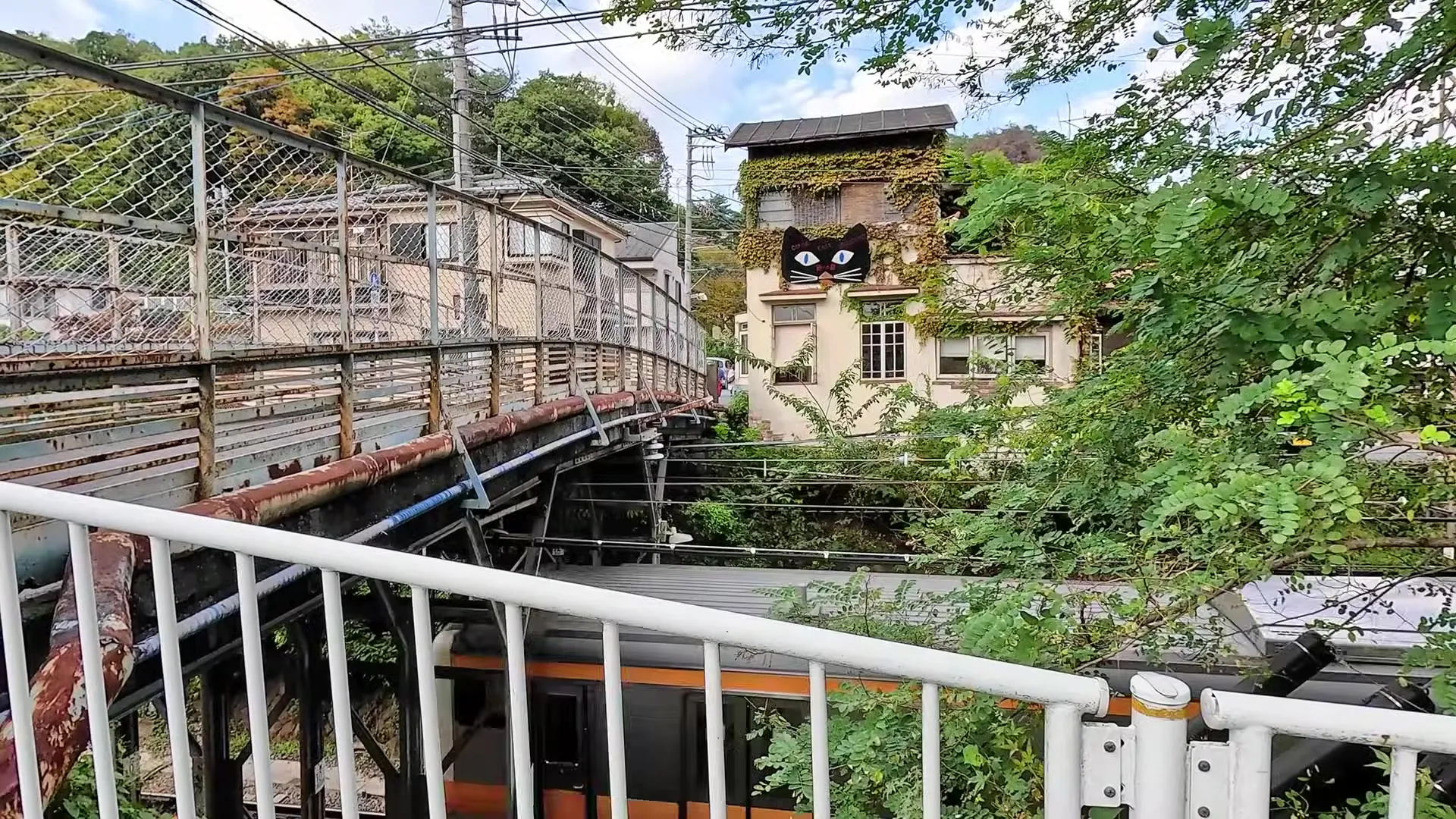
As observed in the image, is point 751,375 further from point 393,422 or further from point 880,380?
point 393,422

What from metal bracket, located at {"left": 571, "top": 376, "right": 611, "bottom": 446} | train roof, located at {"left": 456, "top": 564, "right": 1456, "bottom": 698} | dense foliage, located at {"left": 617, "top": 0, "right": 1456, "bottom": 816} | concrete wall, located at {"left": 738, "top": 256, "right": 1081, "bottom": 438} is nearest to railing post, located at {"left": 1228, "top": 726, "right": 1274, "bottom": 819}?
dense foliage, located at {"left": 617, "top": 0, "right": 1456, "bottom": 816}

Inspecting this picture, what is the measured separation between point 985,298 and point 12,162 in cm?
454

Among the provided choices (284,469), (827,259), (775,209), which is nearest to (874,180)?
(827,259)

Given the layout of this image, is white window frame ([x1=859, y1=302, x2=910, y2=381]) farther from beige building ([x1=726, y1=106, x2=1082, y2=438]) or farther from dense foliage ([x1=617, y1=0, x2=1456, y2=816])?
dense foliage ([x1=617, y1=0, x2=1456, y2=816])

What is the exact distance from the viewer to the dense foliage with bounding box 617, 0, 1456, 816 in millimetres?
1821

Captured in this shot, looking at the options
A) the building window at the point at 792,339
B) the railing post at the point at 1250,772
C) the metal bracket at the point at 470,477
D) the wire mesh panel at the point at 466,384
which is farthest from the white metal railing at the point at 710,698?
the building window at the point at 792,339

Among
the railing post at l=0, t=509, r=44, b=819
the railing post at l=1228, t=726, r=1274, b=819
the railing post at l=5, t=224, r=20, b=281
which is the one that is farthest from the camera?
the railing post at l=5, t=224, r=20, b=281

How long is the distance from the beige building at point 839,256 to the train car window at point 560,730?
366 inches

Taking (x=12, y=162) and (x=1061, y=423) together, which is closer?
(x=1061, y=423)

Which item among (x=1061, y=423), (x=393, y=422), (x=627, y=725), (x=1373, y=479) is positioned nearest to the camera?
(x=1373, y=479)

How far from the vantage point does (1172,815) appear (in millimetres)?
842

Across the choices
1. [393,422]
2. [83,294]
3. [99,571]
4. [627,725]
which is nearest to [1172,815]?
[99,571]

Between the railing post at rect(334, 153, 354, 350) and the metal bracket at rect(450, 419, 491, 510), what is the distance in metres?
0.83

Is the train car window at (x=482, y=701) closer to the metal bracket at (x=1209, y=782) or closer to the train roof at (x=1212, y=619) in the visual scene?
the train roof at (x=1212, y=619)
